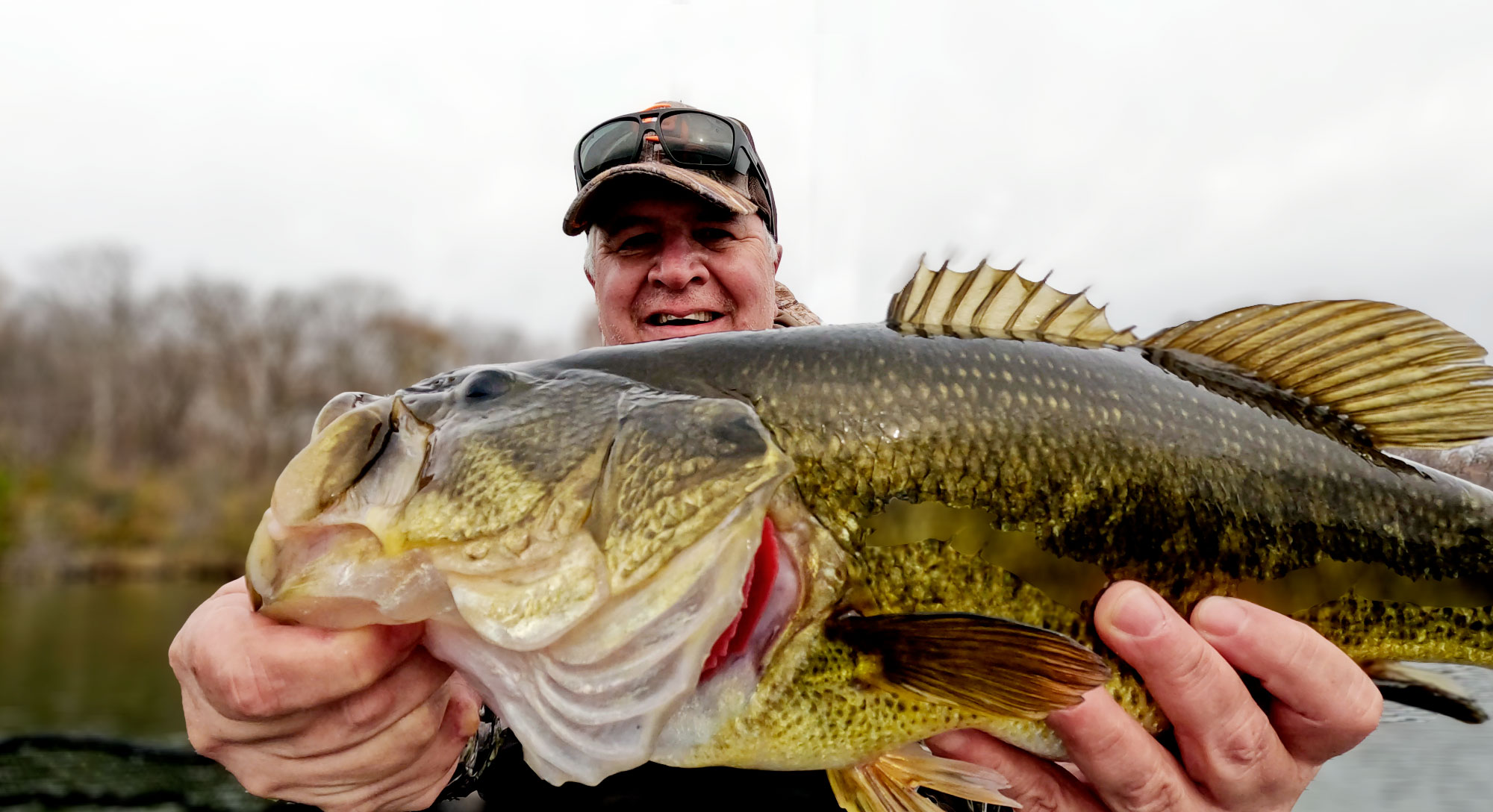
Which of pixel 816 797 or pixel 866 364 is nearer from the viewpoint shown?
pixel 866 364

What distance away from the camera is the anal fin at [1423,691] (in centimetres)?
221

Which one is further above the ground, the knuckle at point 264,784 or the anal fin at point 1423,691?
the anal fin at point 1423,691

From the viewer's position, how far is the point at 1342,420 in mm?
2266

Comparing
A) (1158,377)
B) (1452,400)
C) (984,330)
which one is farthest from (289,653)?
(1452,400)

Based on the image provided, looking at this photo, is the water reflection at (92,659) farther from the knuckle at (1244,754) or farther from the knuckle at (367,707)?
the knuckle at (1244,754)

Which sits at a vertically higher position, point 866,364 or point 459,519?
point 866,364

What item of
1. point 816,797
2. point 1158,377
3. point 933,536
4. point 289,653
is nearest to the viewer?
point 289,653

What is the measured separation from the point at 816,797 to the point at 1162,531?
1424mm

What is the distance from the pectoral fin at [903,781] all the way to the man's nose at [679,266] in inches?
85.0

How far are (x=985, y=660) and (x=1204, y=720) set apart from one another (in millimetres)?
581

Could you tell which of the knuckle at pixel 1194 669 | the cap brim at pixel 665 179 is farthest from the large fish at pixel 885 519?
the cap brim at pixel 665 179

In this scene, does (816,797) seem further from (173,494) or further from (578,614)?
(173,494)

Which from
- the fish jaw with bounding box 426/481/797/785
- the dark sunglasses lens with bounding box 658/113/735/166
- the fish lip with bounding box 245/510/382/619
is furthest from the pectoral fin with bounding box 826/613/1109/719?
the dark sunglasses lens with bounding box 658/113/735/166

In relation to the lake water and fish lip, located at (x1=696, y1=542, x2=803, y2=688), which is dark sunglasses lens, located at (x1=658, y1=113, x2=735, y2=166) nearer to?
fish lip, located at (x1=696, y1=542, x2=803, y2=688)
